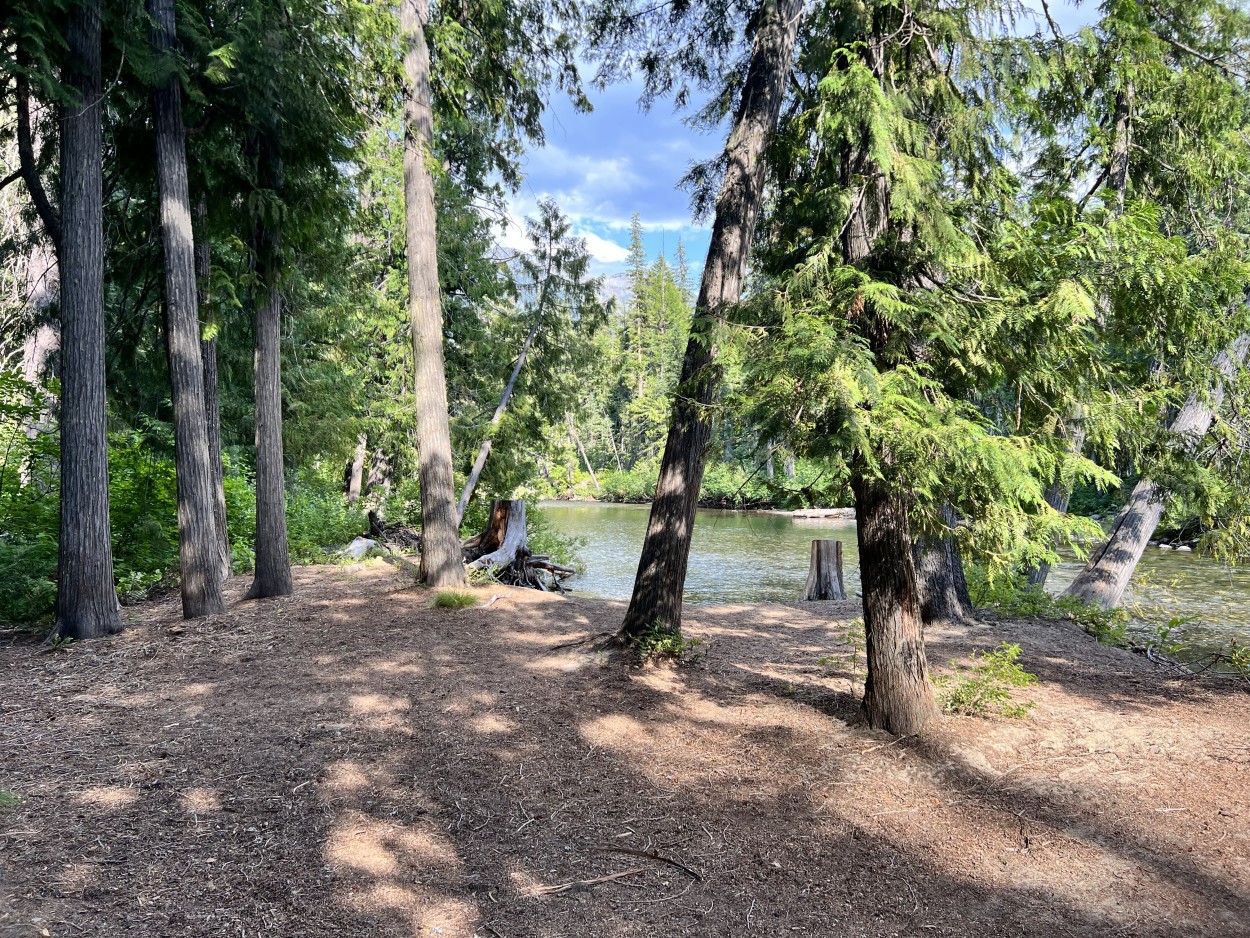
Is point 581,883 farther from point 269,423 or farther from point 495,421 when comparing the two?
point 495,421

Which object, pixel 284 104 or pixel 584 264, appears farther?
pixel 584 264

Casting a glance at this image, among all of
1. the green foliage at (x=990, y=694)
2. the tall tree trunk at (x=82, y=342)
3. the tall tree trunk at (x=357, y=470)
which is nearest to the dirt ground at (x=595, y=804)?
the green foliage at (x=990, y=694)

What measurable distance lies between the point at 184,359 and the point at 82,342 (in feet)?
2.74

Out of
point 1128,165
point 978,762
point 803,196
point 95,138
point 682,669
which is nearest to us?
point 978,762

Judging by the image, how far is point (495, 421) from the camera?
556 inches

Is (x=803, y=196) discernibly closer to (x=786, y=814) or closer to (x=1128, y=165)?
(x=786, y=814)

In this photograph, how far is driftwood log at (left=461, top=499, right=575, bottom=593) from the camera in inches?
428

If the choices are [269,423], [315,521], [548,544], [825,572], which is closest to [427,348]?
[269,423]

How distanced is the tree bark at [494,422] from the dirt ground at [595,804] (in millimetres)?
8616

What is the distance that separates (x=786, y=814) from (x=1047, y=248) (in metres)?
2.82

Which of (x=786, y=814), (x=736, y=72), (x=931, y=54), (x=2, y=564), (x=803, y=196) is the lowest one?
(x=786, y=814)

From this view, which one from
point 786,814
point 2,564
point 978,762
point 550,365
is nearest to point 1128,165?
point 978,762

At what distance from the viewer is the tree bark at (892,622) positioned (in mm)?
3865

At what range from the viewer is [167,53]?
245 inches
